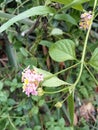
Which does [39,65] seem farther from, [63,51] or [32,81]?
[32,81]

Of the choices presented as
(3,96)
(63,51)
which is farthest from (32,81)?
(3,96)

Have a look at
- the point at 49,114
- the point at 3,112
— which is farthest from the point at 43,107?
the point at 3,112

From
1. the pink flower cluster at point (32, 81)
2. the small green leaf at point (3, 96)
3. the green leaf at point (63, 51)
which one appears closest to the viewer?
the pink flower cluster at point (32, 81)

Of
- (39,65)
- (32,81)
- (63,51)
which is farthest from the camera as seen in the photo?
(39,65)

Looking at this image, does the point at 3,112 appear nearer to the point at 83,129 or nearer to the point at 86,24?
the point at 83,129

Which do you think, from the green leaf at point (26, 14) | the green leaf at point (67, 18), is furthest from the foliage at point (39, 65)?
the green leaf at point (26, 14)

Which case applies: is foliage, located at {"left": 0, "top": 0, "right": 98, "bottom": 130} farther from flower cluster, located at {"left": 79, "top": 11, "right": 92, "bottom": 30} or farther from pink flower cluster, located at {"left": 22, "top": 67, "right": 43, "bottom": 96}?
pink flower cluster, located at {"left": 22, "top": 67, "right": 43, "bottom": 96}

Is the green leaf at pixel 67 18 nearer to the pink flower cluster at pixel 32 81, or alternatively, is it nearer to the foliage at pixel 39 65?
the foliage at pixel 39 65

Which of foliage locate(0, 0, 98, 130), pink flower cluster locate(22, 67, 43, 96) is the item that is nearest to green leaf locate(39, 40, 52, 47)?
foliage locate(0, 0, 98, 130)
